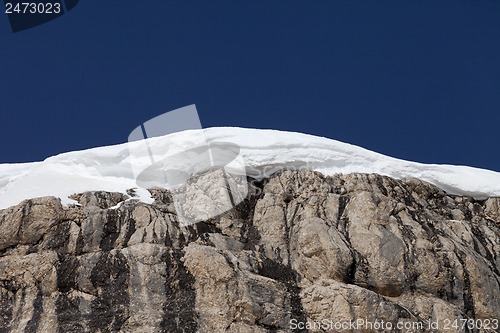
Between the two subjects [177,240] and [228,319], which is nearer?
[228,319]

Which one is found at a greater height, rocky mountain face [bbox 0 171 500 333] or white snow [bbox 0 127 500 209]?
white snow [bbox 0 127 500 209]

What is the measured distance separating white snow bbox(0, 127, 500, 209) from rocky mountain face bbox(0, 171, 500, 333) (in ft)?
3.22

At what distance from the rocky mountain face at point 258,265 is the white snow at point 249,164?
38.7 inches

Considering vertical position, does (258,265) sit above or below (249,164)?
below

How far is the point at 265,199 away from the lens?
21531mm

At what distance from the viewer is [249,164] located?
2291 cm

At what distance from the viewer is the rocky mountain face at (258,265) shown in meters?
17.4

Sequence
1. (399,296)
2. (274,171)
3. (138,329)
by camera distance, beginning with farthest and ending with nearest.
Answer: (274,171), (399,296), (138,329)

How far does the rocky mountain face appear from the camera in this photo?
1736cm

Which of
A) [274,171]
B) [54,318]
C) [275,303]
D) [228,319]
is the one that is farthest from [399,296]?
[54,318]

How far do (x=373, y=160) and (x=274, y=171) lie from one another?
368 cm

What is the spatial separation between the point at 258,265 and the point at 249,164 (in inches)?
192

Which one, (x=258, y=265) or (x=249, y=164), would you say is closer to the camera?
(x=258, y=265)

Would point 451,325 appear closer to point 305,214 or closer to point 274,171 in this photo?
point 305,214
